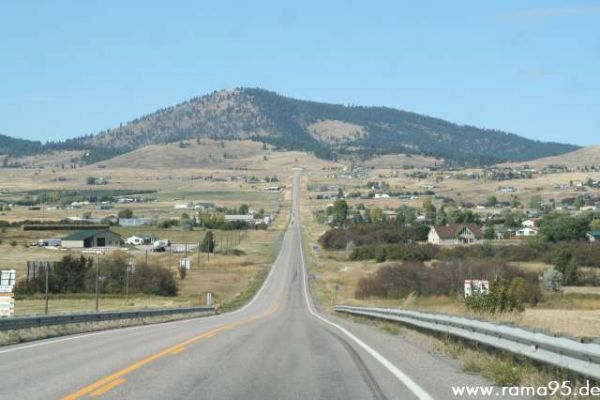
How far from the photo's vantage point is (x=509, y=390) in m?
12.2

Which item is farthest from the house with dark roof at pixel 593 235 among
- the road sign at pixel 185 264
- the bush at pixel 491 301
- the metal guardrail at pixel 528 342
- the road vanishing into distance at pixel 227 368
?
the metal guardrail at pixel 528 342

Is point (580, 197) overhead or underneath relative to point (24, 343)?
overhead

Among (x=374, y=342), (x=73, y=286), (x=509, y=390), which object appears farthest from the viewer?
(x=73, y=286)

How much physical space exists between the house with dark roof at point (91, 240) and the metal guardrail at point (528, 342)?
99634mm

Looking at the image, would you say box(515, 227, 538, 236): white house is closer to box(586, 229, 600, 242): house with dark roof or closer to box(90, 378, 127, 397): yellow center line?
box(586, 229, 600, 242): house with dark roof

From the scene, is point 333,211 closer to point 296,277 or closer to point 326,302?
point 296,277

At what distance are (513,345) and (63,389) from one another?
21.4 feet

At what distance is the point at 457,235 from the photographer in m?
127

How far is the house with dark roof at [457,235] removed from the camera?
414 ft

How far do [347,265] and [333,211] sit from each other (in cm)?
8149

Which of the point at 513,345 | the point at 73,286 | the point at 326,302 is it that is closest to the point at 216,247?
the point at 73,286

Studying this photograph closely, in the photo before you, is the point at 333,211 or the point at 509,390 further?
the point at 333,211

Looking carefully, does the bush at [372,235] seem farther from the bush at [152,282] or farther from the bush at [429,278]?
the bush at [429,278]

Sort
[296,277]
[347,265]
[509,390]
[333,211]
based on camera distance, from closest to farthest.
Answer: [509,390]
[296,277]
[347,265]
[333,211]
